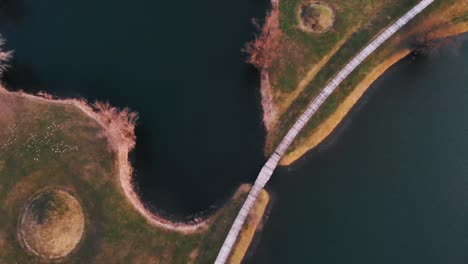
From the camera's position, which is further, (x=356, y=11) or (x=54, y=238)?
(x=356, y=11)

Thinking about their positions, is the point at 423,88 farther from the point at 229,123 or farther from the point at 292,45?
the point at 229,123

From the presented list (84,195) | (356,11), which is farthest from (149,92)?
(356,11)

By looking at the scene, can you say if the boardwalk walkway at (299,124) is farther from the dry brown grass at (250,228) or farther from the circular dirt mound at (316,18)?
the circular dirt mound at (316,18)

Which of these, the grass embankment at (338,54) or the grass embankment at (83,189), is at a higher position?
the grass embankment at (338,54)

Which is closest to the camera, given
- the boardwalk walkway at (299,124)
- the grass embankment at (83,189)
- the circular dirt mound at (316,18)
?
the grass embankment at (83,189)

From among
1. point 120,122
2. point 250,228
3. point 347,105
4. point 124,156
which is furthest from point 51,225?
point 347,105

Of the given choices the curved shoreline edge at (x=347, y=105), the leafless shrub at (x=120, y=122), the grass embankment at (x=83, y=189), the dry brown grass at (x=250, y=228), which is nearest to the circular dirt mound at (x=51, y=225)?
the grass embankment at (x=83, y=189)

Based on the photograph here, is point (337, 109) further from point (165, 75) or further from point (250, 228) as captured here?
point (165, 75)
